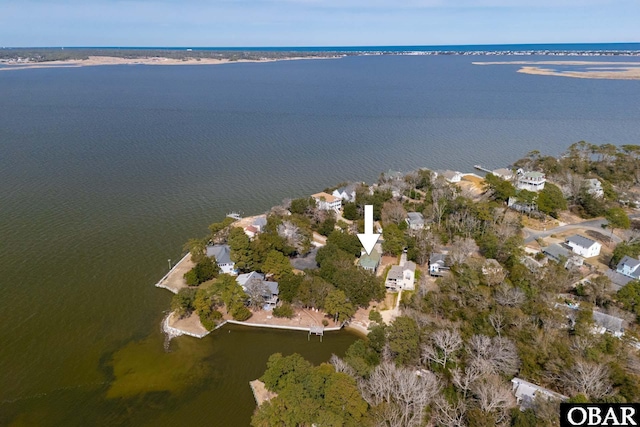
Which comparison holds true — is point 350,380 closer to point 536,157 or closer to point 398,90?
point 536,157

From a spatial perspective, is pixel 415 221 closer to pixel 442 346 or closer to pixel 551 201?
pixel 551 201

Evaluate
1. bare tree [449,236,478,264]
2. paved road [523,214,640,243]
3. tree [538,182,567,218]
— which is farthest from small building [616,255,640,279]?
bare tree [449,236,478,264]

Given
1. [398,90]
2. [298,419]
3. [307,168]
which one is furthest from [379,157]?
[398,90]

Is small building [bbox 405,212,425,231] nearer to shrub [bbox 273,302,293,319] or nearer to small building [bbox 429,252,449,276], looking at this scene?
small building [bbox 429,252,449,276]

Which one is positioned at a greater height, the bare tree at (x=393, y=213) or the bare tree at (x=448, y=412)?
the bare tree at (x=393, y=213)

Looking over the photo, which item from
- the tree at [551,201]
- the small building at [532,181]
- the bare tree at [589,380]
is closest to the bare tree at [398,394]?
the bare tree at [589,380]

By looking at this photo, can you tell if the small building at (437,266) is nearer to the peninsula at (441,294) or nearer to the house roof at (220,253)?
the peninsula at (441,294)
